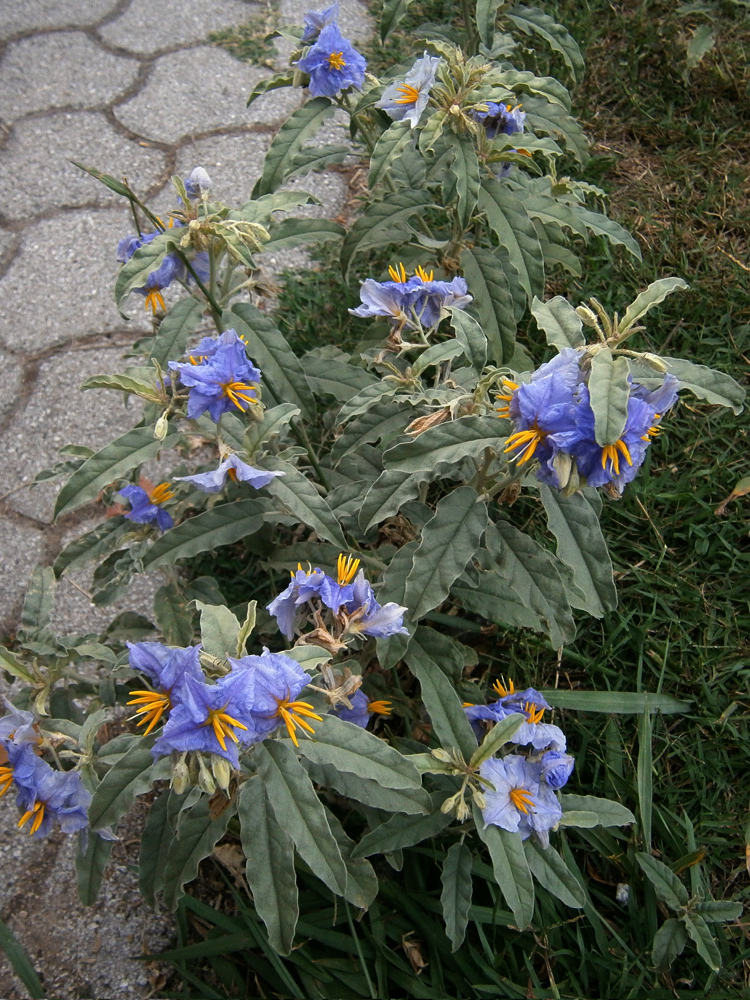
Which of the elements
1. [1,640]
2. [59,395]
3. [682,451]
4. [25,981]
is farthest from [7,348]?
[682,451]

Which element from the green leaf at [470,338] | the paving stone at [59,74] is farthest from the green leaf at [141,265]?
the paving stone at [59,74]

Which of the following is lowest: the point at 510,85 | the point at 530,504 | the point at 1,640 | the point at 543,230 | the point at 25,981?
the point at 25,981

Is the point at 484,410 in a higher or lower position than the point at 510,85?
lower

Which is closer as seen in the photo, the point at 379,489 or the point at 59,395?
the point at 379,489

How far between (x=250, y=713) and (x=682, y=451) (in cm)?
155

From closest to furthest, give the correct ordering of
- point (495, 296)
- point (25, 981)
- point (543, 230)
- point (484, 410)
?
1. point (484, 410)
2. point (25, 981)
3. point (495, 296)
4. point (543, 230)

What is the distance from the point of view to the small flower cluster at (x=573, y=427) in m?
1.21

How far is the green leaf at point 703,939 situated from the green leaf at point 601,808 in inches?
8.7

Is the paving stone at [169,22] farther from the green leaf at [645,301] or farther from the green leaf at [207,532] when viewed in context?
the green leaf at [645,301]

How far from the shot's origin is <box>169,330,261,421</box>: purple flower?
146cm

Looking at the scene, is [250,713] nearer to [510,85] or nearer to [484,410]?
[484,410]

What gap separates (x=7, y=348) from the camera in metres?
2.62

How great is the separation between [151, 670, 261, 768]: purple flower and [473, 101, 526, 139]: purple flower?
1.34 metres

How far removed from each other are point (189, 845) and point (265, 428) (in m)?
0.72
